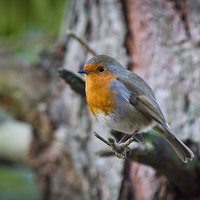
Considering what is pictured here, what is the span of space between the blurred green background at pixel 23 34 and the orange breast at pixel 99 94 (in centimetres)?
247

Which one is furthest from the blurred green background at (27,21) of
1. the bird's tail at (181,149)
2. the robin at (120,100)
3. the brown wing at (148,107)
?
the bird's tail at (181,149)

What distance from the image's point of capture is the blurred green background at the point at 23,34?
12.7 ft

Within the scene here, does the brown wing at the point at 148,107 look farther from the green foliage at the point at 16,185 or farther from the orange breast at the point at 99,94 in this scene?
the green foliage at the point at 16,185

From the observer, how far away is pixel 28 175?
14.1ft

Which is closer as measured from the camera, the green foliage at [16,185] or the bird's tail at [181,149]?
the bird's tail at [181,149]

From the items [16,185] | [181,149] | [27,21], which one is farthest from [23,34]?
[181,149]

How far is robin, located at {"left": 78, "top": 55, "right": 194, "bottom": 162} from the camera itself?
1.57 m

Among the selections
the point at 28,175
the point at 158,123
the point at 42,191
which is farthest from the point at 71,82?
the point at 28,175

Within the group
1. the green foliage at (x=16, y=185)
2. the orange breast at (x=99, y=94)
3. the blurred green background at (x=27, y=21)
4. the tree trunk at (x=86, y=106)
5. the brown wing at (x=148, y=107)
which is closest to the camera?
the orange breast at (x=99, y=94)

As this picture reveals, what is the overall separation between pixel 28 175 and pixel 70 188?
1.67m

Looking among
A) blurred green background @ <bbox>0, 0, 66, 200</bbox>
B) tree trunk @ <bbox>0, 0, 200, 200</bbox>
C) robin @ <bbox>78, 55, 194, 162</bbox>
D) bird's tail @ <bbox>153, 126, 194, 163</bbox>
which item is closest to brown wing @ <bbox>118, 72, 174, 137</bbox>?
robin @ <bbox>78, 55, 194, 162</bbox>

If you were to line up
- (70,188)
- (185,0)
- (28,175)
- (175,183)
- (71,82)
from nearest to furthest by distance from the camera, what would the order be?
(71,82) < (175,183) < (185,0) < (70,188) < (28,175)

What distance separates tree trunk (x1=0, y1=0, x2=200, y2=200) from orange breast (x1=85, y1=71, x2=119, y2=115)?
609mm

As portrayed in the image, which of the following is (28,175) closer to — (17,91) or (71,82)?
(17,91)
